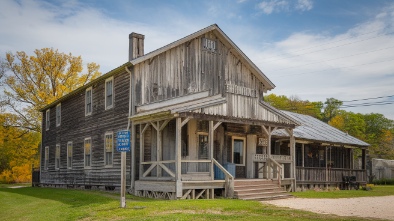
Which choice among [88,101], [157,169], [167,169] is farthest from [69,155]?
[167,169]

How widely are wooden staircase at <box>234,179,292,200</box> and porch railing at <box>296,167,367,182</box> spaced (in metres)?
5.87

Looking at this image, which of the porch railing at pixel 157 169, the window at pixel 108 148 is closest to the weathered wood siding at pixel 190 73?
the porch railing at pixel 157 169

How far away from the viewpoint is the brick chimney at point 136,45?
83.6 feet

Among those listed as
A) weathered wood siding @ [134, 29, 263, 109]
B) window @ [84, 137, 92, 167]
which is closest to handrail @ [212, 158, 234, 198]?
weathered wood siding @ [134, 29, 263, 109]

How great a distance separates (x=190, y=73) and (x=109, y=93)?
4.85m

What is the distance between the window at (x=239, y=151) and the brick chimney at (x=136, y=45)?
7233 millimetres

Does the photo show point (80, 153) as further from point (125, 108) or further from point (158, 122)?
point (158, 122)

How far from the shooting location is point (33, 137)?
→ 155 feet

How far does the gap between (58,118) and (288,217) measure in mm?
24732

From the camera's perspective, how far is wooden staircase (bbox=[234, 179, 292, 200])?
67.8ft

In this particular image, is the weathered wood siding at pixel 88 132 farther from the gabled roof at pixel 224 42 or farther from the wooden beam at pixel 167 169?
the wooden beam at pixel 167 169

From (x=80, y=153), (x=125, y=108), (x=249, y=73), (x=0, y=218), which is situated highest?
(x=249, y=73)

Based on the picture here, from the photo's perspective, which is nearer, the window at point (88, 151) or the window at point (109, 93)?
the window at point (109, 93)

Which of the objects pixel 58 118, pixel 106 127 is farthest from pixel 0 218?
pixel 58 118
